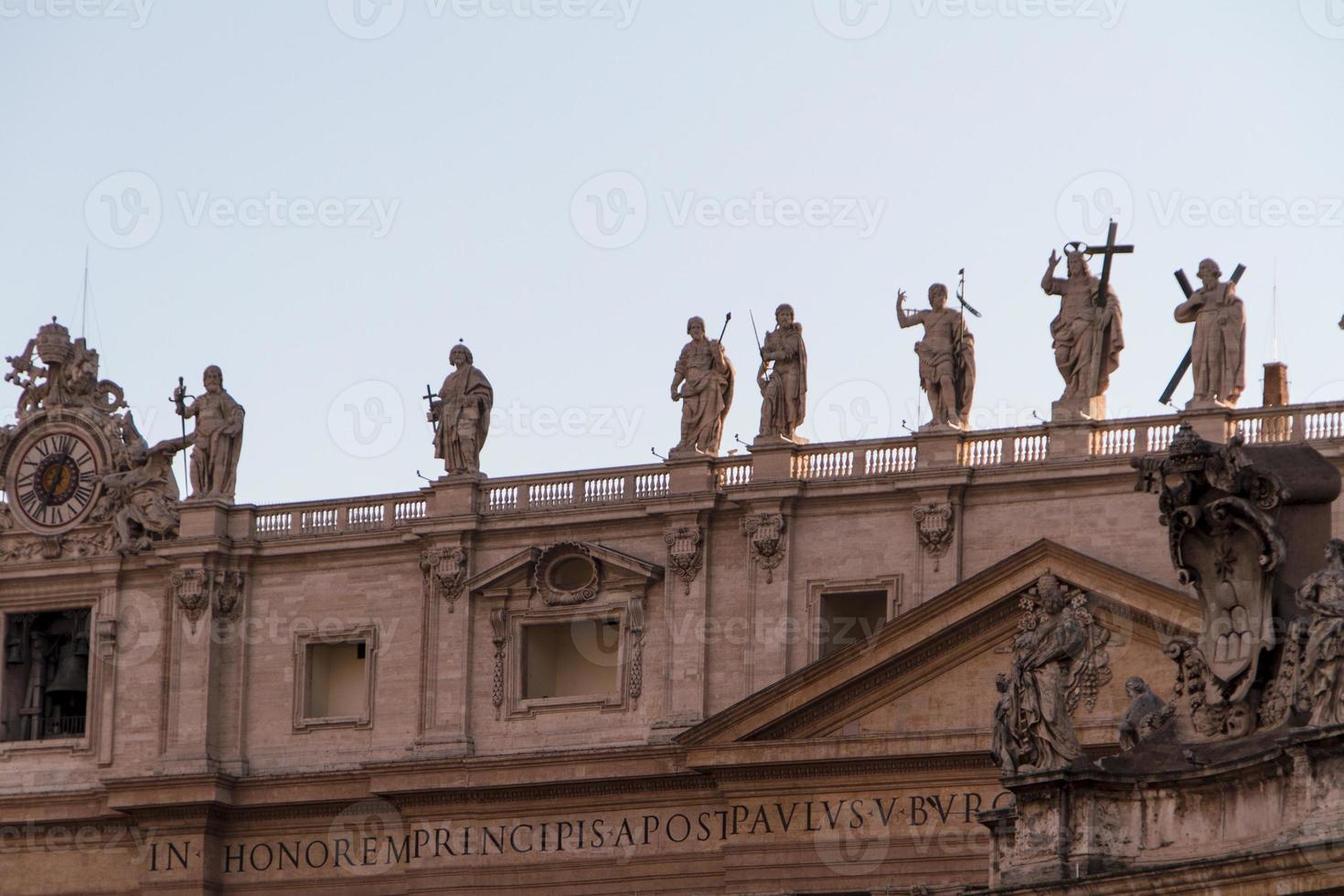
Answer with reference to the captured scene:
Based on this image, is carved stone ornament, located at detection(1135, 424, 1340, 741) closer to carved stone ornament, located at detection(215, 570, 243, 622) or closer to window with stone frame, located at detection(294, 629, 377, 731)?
window with stone frame, located at detection(294, 629, 377, 731)

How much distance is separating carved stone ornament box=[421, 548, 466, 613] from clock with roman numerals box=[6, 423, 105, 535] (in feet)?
21.4

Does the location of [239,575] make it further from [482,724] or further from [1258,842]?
[1258,842]

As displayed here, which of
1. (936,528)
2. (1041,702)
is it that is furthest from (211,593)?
(1041,702)

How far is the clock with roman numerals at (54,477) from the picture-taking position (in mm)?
57812

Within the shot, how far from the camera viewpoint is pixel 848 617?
51812mm

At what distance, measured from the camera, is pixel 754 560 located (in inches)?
2039

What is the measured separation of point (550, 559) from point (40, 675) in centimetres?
971

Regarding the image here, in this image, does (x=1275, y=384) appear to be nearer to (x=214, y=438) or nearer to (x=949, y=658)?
(x=949, y=658)

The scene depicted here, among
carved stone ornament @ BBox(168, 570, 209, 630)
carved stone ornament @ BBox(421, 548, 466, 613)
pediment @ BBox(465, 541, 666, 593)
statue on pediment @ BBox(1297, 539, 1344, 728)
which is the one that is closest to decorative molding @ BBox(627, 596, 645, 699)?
pediment @ BBox(465, 541, 666, 593)

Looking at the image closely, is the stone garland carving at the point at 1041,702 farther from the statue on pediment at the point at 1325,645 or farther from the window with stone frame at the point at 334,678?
the window with stone frame at the point at 334,678

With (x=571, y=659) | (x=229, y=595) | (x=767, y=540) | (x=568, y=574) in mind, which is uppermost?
(x=767, y=540)

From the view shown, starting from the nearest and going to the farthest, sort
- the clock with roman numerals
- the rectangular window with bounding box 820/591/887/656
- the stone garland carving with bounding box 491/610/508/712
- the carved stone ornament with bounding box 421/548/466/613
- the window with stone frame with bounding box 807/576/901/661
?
1. the window with stone frame with bounding box 807/576/901/661
2. the rectangular window with bounding box 820/591/887/656
3. the stone garland carving with bounding box 491/610/508/712
4. the carved stone ornament with bounding box 421/548/466/613
5. the clock with roman numerals

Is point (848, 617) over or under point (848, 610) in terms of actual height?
under

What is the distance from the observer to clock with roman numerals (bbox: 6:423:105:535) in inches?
2276
